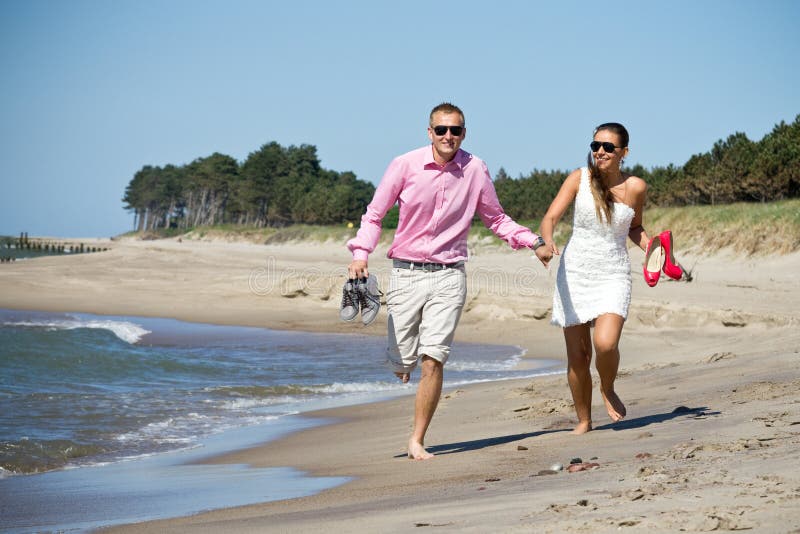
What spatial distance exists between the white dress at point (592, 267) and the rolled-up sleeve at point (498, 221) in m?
0.34

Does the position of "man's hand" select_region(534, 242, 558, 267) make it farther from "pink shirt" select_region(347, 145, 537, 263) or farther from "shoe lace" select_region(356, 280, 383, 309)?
"shoe lace" select_region(356, 280, 383, 309)

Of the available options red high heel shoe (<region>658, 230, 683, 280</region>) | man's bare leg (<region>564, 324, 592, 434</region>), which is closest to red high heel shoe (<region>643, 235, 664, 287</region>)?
red high heel shoe (<region>658, 230, 683, 280</region>)

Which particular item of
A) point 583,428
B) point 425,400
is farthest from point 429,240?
point 583,428

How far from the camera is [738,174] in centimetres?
3150

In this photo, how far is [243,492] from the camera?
17.4ft

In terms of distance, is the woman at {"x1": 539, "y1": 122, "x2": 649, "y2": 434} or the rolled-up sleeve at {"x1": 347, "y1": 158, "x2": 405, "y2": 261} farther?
the woman at {"x1": 539, "y1": 122, "x2": 649, "y2": 434}

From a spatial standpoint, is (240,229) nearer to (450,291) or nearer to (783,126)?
(783,126)

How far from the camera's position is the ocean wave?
55.7 ft

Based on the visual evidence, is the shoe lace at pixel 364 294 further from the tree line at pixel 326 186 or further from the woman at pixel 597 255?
the tree line at pixel 326 186

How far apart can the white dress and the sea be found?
1750 mm

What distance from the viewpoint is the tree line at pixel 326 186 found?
30.9 m

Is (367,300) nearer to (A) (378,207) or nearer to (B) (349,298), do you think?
(B) (349,298)

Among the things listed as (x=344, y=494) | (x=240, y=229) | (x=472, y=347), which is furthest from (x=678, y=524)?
(x=240, y=229)

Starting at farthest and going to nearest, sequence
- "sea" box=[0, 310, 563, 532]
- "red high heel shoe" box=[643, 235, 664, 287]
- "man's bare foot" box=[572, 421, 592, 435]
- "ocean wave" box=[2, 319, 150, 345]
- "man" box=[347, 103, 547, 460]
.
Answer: "ocean wave" box=[2, 319, 150, 345]
"red high heel shoe" box=[643, 235, 664, 287]
"man's bare foot" box=[572, 421, 592, 435]
"man" box=[347, 103, 547, 460]
"sea" box=[0, 310, 563, 532]
